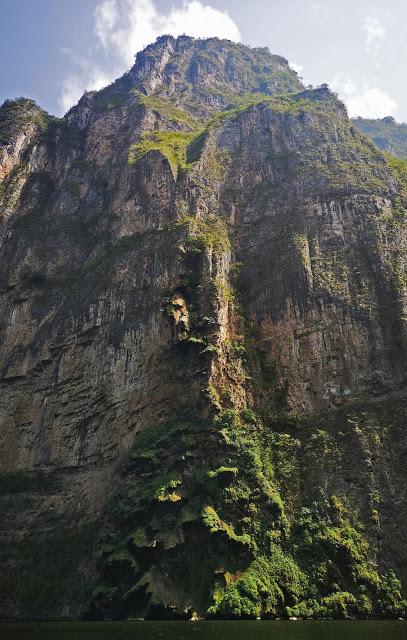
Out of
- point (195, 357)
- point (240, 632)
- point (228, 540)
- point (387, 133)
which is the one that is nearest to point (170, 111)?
point (195, 357)

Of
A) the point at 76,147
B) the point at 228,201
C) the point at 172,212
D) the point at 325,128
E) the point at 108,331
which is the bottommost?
the point at 108,331

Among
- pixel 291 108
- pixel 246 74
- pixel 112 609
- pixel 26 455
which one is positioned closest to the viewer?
pixel 112 609

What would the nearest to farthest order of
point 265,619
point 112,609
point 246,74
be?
point 265,619
point 112,609
point 246,74

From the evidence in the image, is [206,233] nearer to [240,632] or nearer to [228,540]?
[228,540]

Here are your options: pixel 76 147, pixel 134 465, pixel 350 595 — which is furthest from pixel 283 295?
pixel 76 147

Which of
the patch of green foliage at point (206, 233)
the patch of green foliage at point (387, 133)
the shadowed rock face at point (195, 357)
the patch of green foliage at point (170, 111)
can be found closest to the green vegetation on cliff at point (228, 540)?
the shadowed rock face at point (195, 357)

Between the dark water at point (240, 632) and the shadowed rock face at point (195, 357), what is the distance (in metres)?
5.11

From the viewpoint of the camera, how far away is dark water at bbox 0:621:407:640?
21859 mm

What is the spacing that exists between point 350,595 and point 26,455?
31.3 metres

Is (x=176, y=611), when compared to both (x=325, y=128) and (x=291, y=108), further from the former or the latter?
(x=291, y=108)

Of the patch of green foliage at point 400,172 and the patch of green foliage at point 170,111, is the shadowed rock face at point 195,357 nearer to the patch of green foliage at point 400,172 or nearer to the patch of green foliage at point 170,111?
the patch of green foliage at point 400,172

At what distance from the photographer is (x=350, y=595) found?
3253cm

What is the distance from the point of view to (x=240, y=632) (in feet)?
78.8

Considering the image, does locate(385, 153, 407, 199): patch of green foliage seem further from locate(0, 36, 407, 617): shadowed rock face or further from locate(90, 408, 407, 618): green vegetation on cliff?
locate(90, 408, 407, 618): green vegetation on cliff
